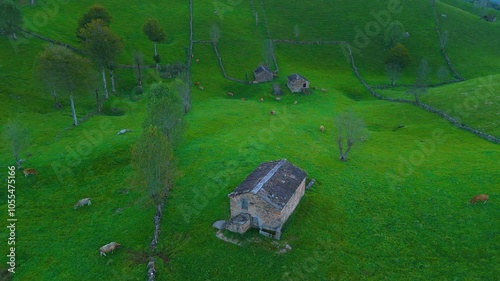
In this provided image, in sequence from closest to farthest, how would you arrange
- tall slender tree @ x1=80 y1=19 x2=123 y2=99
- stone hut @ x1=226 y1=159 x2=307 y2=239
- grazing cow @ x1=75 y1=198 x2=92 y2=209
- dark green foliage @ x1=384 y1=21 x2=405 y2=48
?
stone hut @ x1=226 y1=159 x2=307 y2=239, grazing cow @ x1=75 y1=198 x2=92 y2=209, tall slender tree @ x1=80 y1=19 x2=123 y2=99, dark green foliage @ x1=384 y1=21 x2=405 y2=48

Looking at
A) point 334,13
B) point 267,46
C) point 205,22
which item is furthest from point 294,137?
point 334,13

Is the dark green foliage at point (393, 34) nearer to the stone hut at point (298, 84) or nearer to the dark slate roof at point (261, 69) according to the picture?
the stone hut at point (298, 84)

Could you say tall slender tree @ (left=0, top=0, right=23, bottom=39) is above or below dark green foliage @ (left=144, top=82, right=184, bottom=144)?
above

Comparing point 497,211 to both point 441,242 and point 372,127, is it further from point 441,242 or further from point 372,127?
point 372,127

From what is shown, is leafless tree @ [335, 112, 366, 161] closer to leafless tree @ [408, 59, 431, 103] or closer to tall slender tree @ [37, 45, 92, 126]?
leafless tree @ [408, 59, 431, 103]

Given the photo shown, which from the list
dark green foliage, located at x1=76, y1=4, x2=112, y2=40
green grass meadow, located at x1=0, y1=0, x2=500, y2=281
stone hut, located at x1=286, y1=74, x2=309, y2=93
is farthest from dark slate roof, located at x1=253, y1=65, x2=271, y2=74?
dark green foliage, located at x1=76, y1=4, x2=112, y2=40
